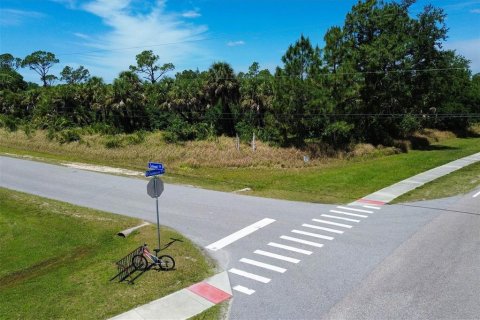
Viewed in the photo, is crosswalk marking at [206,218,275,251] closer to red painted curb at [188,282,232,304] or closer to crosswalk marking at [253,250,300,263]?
crosswalk marking at [253,250,300,263]

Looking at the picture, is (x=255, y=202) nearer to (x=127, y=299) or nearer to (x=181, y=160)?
(x=127, y=299)

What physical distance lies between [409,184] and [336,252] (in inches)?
496

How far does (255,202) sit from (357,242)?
6.89 m

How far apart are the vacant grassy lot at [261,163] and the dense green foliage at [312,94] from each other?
9.22 ft

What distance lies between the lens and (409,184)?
22781 mm

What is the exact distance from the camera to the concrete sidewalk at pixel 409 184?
1941 centimetres

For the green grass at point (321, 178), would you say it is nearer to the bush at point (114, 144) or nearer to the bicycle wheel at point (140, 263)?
the bicycle wheel at point (140, 263)

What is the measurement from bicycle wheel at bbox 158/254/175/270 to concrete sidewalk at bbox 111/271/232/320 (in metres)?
1.36

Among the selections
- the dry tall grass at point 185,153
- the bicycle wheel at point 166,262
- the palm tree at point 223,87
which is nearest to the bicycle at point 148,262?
the bicycle wheel at point 166,262

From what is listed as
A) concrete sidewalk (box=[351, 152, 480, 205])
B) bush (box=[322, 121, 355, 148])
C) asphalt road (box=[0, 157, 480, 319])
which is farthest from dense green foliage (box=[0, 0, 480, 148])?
asphalt road (box=[0, 157, 480, 319])

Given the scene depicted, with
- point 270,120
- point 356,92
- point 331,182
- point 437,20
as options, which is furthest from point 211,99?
point 437,20

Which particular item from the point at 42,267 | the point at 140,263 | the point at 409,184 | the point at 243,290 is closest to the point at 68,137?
the point at 42,267

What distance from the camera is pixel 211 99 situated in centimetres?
3844

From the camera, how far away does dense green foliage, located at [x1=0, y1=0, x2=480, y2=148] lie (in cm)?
3259
